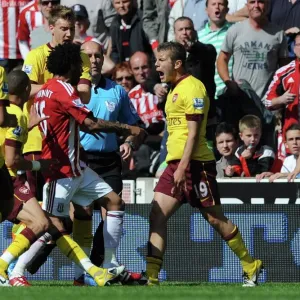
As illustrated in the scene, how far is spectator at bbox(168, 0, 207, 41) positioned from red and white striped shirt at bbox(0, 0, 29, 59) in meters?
2.38

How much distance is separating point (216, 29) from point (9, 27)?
11.0 feet

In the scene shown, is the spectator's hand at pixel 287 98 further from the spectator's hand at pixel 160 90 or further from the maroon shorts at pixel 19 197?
the maroon shorts at pixel 19 197

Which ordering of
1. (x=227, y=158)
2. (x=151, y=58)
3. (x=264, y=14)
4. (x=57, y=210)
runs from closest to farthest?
(x=57, y=210) → (x=227, y=158) → (x=264, y=14) → (x=151, y=58)

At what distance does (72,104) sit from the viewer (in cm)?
1045

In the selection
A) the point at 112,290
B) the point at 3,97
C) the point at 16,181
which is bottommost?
the point at 112,290

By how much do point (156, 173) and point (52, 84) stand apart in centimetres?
408

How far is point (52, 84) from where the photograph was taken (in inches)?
419

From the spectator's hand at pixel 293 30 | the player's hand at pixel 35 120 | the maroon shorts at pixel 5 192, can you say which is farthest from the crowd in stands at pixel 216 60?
the maroon shorts at pixel 5 192

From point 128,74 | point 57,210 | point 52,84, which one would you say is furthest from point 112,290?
point 128,74

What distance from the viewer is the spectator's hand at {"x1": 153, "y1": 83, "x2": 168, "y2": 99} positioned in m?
14.6

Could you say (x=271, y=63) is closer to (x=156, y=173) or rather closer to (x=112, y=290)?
(x=156, y=173)

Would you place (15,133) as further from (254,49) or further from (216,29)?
(216,29)

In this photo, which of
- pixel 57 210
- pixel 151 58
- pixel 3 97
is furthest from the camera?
pixel 151 58

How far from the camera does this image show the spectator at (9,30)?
54.6 feet
